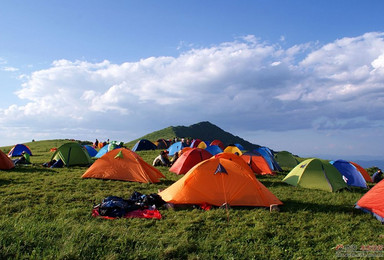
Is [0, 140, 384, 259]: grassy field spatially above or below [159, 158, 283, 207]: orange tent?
below

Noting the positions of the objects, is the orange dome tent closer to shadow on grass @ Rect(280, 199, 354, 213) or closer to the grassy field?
the grassy field

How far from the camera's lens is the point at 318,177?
1266 centimetres

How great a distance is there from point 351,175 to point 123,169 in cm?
1303

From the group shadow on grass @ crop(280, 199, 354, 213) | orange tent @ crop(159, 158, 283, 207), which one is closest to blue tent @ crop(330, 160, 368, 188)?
shadow on grass @ crop(280, 199, 354, 213)

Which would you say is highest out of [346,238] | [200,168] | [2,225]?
[200,168]

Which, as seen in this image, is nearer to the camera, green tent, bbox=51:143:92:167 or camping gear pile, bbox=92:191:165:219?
camping gear pile, bbox=92:191:165:219

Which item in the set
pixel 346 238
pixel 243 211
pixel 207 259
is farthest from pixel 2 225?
pixel 346 238

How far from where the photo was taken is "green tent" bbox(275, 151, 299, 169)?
24.0 metres

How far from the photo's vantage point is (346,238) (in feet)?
21.2

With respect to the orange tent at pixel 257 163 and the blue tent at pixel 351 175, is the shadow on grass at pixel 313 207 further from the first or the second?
the orange tent at pixel 257 163

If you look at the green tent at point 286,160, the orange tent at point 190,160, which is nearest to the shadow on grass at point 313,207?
the orange tent at point 190,160

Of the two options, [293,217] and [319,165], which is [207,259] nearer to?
[293,217]

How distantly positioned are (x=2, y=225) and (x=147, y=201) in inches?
158

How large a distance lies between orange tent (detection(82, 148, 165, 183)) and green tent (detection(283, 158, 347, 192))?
7.43 m
